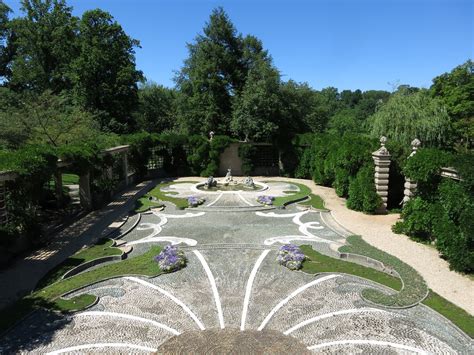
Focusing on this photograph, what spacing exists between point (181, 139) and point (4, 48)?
29.0 m

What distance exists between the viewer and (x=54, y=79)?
38938mm

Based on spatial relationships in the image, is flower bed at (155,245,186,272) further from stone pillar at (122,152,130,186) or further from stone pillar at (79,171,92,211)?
stone pillar at (122,152,130,186)

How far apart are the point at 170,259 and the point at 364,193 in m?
10.6

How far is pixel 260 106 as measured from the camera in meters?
28.1

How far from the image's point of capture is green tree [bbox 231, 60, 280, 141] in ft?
92.1

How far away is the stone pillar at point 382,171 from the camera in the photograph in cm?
1598

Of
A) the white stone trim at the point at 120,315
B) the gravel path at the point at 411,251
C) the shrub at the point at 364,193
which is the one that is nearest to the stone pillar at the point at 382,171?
the shrub at the point at 364,193

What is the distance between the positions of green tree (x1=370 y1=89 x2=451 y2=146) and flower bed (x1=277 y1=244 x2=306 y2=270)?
16.7 m

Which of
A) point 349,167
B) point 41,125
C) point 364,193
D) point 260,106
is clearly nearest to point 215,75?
point 260,106

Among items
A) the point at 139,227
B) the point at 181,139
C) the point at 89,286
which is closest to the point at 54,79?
the point at 181,139

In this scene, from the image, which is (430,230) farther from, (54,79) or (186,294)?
(54,79)

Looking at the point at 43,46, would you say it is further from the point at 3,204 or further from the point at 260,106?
the point at 3,204

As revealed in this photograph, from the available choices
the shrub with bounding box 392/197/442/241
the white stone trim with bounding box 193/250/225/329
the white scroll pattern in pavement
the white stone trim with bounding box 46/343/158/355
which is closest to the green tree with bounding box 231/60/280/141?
Answer: the white scroll pattern in pavement

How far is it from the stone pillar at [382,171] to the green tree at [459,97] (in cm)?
1770
